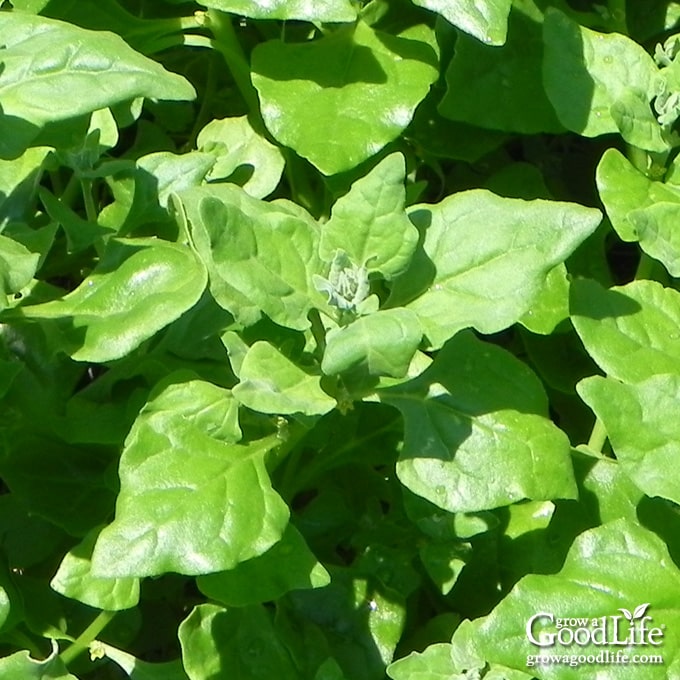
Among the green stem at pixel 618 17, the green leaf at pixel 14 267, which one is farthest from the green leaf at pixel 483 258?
the green stem at pixel 618 17

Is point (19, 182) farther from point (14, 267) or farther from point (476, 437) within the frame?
point (476, 437)

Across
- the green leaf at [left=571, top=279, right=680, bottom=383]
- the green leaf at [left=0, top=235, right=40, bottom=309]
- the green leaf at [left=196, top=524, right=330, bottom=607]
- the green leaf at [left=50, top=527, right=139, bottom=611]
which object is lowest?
the green leaf at [left=50, top=527, right=139, bottom=611]

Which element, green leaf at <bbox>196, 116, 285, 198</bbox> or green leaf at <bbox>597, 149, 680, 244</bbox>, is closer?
green leaf at <bbox>597, 149, 680, 244</bbox>

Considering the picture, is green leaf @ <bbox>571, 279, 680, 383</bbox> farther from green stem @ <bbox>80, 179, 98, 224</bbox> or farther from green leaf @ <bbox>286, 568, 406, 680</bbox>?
green stem @ <bbox>80, 179, 98, 224</bbox>

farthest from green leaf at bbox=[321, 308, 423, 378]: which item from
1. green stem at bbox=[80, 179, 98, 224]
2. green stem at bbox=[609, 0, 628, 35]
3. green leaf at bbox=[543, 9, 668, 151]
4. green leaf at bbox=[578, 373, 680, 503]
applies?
green stem at bbox=[609, 0, 628, 35]

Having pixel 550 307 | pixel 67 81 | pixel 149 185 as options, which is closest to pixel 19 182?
pixel 149 185

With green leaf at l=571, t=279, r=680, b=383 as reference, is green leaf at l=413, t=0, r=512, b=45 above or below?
above

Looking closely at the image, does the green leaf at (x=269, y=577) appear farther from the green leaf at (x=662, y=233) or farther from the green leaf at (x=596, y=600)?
the green leaf at (x=662, y=233)

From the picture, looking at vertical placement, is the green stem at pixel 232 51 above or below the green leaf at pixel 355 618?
above
